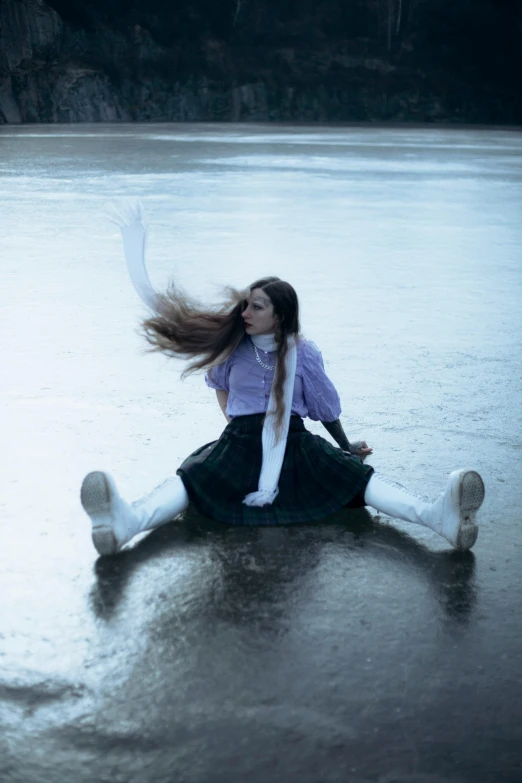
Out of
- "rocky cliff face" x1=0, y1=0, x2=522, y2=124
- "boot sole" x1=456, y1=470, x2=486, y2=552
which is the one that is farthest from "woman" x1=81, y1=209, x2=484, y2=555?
"rocky cliff face" x1=0, y1=0, x2=522, y2=124

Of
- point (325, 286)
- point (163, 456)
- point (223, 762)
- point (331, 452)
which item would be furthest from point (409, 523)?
point (325, 286)

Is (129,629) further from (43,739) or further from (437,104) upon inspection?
(437,104)

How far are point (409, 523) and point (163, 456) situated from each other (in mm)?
1117

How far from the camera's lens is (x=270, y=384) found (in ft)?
13.0

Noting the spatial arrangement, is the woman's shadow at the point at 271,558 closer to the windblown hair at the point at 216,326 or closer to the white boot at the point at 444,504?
the white boot at the point at 444,504

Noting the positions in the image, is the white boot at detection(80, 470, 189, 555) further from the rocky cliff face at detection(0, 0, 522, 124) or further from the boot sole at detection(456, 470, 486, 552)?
the rocky cliff face at detection(0, 0, 522, 124)

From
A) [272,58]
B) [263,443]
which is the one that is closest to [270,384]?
[263,443]

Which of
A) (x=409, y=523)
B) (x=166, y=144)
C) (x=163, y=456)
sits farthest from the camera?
(x=166, y=144)

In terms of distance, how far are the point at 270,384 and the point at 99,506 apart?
879mm

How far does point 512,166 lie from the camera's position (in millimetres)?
21469

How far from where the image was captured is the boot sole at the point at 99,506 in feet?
11.0

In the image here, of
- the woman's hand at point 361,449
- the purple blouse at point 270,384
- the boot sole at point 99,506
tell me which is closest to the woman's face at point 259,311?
the purple blouse at point 270,384

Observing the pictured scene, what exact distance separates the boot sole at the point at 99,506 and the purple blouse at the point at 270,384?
746 millimetres

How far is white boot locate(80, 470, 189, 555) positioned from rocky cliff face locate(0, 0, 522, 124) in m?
47.3
